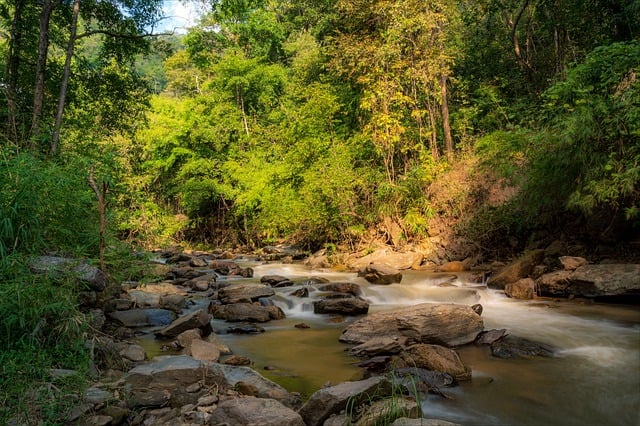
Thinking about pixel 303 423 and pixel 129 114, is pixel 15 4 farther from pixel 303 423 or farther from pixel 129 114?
pixel 303 423

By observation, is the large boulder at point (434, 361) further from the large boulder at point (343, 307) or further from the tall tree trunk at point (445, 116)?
the tall tree trunk at point (445, 116)

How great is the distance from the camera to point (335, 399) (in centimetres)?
429

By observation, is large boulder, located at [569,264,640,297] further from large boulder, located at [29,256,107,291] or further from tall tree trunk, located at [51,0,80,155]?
tall tree trunk, located at [51,0,80,155]

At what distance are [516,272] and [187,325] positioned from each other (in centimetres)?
770

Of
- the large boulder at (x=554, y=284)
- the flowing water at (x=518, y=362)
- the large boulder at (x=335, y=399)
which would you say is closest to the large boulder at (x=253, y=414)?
the large boulder at (x=335, y=399)

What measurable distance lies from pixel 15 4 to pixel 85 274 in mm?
8626

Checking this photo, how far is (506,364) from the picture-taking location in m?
6.53

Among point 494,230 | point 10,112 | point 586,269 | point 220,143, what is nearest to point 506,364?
point 586,269

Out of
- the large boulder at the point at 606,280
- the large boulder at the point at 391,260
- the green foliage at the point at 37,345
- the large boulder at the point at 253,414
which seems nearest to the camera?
the green foliage at the point at 37,345

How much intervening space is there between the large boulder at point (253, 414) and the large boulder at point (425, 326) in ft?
11.2

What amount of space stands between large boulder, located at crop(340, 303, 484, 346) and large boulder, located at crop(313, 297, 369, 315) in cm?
180

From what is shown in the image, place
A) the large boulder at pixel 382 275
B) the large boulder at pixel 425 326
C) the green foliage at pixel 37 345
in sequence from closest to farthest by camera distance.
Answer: the green foliage at pixel 37 345
the large boulder at pixel 425 326
the large boulder at pixel 382 275

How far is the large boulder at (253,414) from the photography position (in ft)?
13.3

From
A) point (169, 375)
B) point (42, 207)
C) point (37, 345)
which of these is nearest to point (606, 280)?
point (169, 375)
